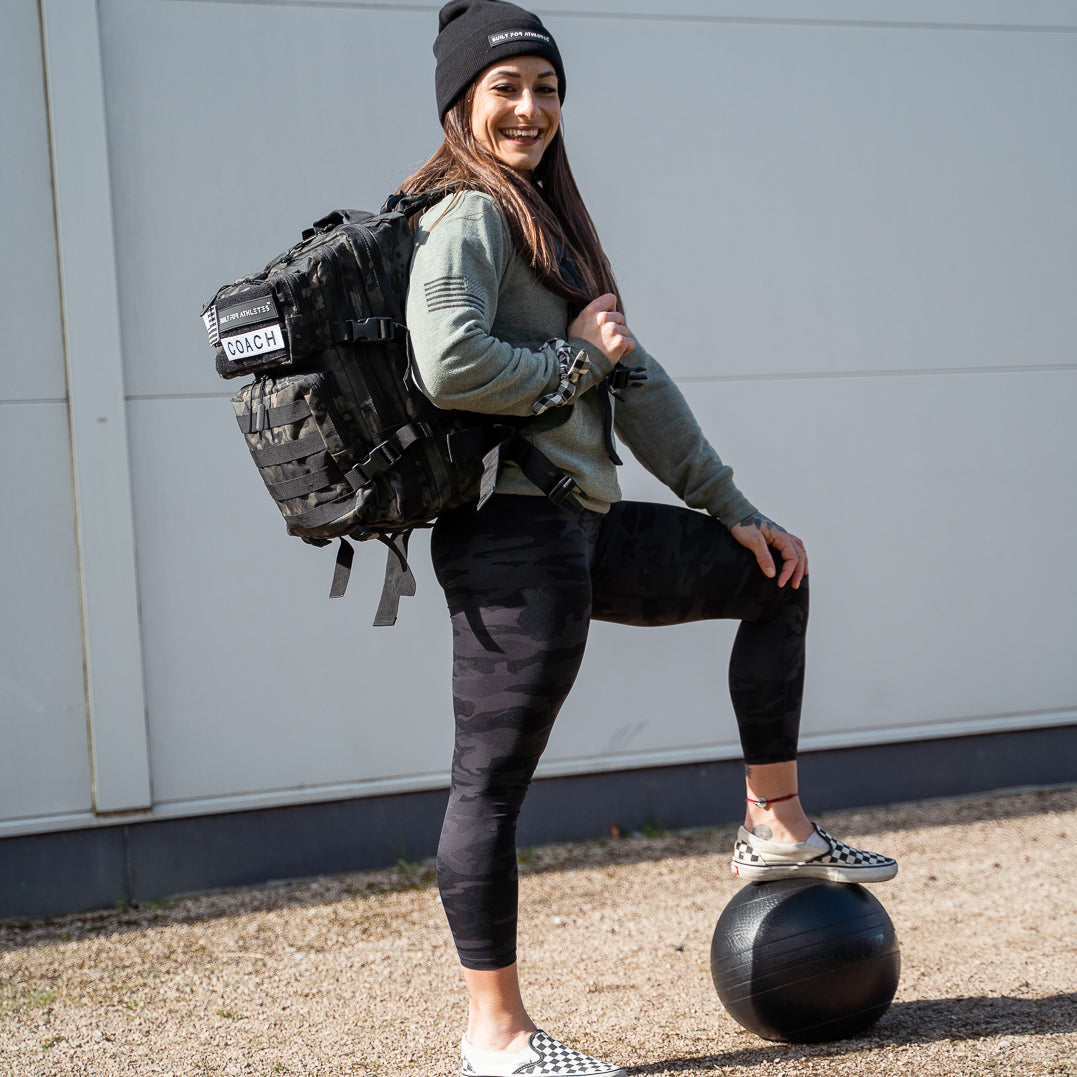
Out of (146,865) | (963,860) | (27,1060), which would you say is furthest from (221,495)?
(963,860)

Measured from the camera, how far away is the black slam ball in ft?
8.28

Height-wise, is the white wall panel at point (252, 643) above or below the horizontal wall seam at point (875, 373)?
below

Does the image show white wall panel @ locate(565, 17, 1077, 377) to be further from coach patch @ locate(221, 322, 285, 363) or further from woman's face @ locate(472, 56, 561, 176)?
coach patch @ locate(221, 322, 285, 363)

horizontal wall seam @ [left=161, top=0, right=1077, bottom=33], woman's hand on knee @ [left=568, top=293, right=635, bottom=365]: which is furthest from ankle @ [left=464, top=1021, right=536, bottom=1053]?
horizontal wall seam @ [left=161, top=0, right=1077, bottom=33]

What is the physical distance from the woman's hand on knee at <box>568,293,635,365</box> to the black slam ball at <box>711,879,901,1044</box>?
4.01ft

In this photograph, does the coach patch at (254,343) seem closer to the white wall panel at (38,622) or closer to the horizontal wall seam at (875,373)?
the white wall panel at (38,622)

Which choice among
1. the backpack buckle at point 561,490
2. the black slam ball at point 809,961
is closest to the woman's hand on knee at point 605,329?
the backpack buckle at point 561,490

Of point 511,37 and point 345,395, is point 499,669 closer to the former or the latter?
point 345,395

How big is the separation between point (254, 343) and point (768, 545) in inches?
44.4

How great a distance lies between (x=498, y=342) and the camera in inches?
82.8

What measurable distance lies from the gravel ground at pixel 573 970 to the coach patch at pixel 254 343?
161cm

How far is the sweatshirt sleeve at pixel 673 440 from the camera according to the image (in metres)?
2.59

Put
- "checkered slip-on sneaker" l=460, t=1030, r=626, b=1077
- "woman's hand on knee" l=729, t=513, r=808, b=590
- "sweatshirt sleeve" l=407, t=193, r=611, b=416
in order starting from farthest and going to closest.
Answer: "woman's hand on knee" l=729, t=513, r=808, b=590
"checkered slip-on sneaker" l=460, t=1030, r=626, b=1077
"sweatshirt sleeve" l=407, t=193, r=611, b=416

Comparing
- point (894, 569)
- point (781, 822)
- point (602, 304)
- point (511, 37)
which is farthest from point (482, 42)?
point (894, 569)
